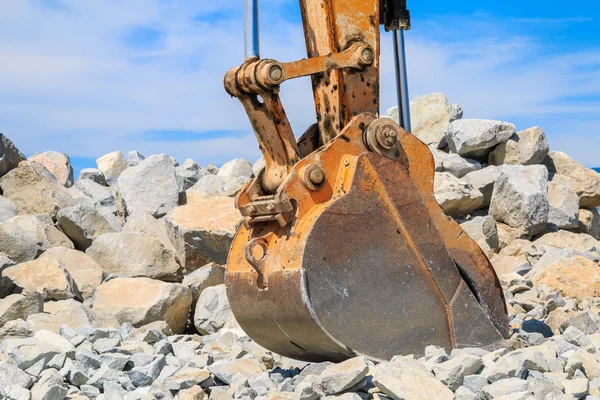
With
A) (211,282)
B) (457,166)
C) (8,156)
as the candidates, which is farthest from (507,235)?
(8,156)

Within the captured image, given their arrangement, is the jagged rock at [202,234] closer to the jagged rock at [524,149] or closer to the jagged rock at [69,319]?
the jagged rock at [69,319]

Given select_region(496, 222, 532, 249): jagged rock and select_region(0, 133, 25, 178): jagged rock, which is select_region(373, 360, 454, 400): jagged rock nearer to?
select_region(496, 222, 532, 249): jagged rock

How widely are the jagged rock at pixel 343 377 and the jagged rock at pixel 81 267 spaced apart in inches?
182

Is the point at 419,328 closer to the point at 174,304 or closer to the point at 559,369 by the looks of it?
the point at 559,369

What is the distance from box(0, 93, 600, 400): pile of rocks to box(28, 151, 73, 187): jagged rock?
0.03 metres

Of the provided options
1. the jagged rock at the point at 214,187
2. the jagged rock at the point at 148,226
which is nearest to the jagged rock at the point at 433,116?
the jagged rock at the point at 214,187

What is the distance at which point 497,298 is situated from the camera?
4594 mm

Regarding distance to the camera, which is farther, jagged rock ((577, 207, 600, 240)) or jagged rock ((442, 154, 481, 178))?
jagged rock ((577, 207, 600, 240))

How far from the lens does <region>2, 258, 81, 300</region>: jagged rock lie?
7.40m

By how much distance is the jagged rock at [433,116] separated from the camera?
11.5 metres

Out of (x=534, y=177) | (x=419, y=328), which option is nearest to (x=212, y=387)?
(x=419, y=328)

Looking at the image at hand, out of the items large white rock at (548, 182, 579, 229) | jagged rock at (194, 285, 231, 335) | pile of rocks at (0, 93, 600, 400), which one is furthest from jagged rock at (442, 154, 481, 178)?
jagged rock at (194, 285, 231, 335)

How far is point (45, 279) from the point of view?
7520mm

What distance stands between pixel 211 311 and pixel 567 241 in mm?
4583
